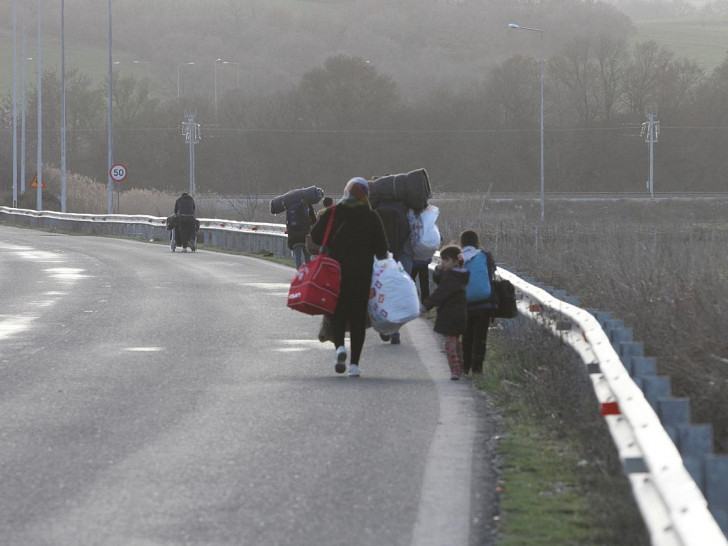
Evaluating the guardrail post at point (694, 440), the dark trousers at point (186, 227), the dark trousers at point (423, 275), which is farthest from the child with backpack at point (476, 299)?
the dark trousers at point (186, 227)

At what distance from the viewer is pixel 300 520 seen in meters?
6.30

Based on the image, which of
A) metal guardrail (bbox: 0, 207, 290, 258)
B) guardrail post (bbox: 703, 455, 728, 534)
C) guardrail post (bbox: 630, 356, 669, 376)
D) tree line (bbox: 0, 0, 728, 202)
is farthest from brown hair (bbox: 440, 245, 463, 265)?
tree line (bbox: 0, 0, 728, 202)

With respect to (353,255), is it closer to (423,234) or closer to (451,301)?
(451,301)

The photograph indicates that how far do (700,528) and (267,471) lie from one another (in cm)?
369

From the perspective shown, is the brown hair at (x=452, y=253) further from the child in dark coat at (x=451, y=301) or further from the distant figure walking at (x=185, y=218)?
the distant figure walking at (x=185, y=218)

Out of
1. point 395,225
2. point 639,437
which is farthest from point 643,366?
point 395,225

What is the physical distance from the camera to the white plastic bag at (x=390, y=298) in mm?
11852

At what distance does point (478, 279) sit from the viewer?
37.7 feet

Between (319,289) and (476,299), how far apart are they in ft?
4.14

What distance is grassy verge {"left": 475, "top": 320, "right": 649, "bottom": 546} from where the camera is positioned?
19.9 feet

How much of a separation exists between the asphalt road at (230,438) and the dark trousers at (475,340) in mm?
283

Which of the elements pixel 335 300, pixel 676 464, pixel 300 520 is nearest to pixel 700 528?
pixel 676 464

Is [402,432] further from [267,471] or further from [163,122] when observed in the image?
[163,122]

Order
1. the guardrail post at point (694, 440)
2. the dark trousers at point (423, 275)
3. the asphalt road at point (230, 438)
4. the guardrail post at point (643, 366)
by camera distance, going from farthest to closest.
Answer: the dark trousers at point (423, 275) → the guardrail post at point (643, 366) → the asphalt road at point (230, 438) → the guardrail post at point (694, 440)
